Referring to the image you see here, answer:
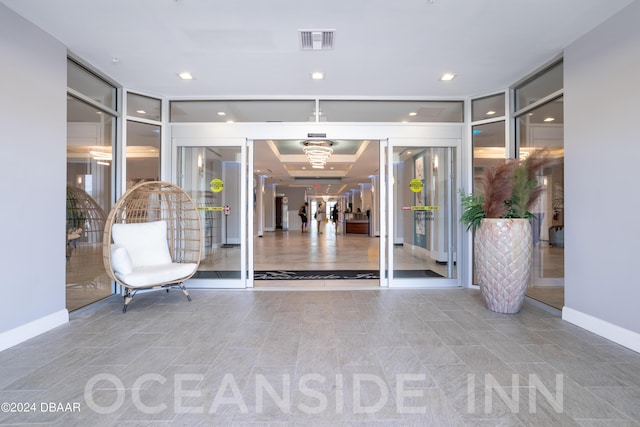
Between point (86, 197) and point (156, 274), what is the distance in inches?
54.8

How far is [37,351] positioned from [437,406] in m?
3.24

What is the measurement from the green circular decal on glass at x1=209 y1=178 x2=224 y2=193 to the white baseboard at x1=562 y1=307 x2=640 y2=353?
490 cm

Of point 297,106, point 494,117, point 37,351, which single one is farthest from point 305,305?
point 494,117

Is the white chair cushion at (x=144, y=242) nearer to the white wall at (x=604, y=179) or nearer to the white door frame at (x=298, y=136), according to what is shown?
the white door frame at (x=298, y=136)

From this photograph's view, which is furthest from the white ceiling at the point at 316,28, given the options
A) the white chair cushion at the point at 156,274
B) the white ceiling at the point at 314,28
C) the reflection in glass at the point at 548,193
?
the white chair cushion at the point at 156,274

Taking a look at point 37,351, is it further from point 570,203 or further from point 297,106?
point 570,203

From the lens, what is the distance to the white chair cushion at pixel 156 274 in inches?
→ 154

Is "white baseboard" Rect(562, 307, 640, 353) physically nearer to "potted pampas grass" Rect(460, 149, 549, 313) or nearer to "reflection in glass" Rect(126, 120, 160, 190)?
"potted pampas grass" Rect(460, 149, 549, 313)

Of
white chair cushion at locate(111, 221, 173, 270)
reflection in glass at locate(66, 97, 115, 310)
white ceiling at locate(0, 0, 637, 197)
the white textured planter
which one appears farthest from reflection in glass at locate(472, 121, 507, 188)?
reflection in glass at locate(66, 97, 115, 310)

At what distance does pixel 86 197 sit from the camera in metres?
4.25

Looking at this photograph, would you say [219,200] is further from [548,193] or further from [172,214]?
[548,193]

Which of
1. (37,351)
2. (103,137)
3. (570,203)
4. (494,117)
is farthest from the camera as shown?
(494,117)

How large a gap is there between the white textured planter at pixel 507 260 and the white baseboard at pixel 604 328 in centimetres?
48

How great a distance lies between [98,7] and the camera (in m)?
2.99
